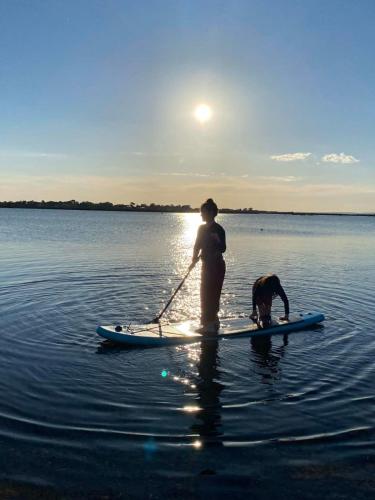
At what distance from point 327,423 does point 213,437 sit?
1.82 meters

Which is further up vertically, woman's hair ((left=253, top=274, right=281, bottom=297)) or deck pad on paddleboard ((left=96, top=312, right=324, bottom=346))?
woman's hair ((left=253, top=274, right=281, bottom=297))

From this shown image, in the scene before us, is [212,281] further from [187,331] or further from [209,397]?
[209,397]

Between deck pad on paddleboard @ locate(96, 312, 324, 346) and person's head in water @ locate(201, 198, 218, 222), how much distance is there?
288 cm

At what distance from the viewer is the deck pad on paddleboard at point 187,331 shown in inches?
396

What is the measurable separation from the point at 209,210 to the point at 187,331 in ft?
10.2

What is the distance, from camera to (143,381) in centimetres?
801

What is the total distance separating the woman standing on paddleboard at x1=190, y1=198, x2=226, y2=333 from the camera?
10.5m

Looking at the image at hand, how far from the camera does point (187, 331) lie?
10672 mm

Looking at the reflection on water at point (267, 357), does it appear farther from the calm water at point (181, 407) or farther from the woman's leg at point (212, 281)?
the woman's leg at point (212, 281)

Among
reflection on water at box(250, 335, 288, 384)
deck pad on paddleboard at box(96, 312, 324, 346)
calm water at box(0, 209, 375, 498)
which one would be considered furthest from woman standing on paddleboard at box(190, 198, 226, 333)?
reflection on water at box(250, 335, 288, 384)

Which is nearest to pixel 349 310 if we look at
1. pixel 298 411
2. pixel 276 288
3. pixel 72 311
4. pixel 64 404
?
pixel 276 288

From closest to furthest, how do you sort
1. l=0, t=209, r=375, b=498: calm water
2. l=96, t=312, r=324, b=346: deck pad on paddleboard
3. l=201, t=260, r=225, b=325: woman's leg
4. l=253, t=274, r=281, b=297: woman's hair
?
l=0, t=209, r=375, b=498: calm water, l=96, t=312, r=324, b=346: deck pad on paddleboard, l=201, t=260, r=225, b=325: woman's leg, l=253, t=274, r=281, b=297: woman's hair

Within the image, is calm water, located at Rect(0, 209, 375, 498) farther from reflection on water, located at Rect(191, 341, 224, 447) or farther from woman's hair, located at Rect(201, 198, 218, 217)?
woman's hair, located at Rect(201, 198, 218, 217)

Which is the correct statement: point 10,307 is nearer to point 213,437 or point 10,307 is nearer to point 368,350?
point 213,437
